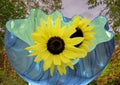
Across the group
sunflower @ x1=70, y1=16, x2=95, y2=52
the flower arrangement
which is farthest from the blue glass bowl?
sunflower @ x1=70, y1=16, x2=95, y2=52

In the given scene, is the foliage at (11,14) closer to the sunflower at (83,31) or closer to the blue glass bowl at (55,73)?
the blue glass bowl at (55,73)

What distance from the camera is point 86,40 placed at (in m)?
1.20

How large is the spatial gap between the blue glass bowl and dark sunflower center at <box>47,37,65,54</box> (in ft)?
0.77

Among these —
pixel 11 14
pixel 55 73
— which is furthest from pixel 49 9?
pixel 55 73

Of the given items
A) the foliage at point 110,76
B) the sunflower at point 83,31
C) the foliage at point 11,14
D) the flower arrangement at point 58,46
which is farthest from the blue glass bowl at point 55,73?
the foliage at point 11,14

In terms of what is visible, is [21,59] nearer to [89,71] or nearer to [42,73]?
[42,73]

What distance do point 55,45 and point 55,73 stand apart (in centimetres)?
26

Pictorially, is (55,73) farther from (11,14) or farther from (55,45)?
(11,14)

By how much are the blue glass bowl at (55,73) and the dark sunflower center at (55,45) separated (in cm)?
24

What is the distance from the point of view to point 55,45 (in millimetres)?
1114

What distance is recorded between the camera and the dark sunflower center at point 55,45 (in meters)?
1.12

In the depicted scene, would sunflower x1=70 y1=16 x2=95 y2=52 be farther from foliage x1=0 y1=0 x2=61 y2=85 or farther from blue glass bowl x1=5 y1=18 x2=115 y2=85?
foliage x1=0 y1=0 x2=61 y2=85

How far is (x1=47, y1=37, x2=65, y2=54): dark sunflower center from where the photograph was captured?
1117 mm

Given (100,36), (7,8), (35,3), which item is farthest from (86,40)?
(35,3)
